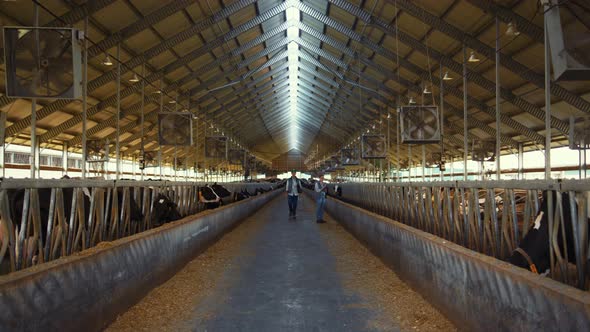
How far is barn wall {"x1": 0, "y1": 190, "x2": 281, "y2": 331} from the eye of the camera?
9.29 feet

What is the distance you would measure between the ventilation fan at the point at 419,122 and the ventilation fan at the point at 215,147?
14517 mm

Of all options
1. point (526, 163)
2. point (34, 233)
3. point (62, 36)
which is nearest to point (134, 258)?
point (34, 233)

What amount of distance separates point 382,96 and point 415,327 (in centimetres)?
2517

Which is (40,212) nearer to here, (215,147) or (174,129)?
(174,129)

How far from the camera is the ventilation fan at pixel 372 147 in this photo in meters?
25.2

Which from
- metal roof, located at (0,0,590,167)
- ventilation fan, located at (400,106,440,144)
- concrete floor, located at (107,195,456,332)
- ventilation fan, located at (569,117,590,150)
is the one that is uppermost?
metal roof, located at (0,0,590,167)

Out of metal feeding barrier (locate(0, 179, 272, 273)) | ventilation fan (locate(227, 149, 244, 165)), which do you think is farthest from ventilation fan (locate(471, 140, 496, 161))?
metal feeding barrier (locate(0, 179, 272, 273))

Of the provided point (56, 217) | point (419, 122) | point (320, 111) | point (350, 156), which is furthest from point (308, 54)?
point (56, 217)

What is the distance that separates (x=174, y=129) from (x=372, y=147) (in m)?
11.9

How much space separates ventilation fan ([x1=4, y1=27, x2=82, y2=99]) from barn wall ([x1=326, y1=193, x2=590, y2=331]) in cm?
625

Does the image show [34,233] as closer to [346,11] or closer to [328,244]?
[328,244]

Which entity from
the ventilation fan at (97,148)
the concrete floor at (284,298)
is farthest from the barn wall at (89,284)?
the ventilation fan at (97,148)

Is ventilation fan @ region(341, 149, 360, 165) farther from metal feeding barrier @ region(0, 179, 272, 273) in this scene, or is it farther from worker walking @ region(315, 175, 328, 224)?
metal feeding barrier @ region(0, 179, 272, 273)

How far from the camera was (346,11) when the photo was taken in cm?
1800
